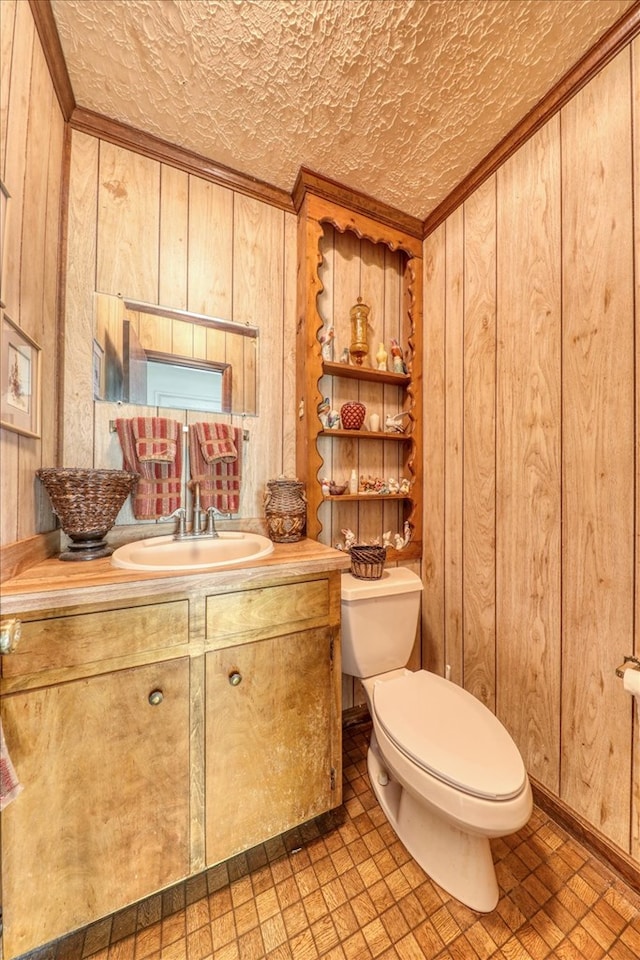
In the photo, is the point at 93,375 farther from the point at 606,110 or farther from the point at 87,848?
the point at 606,110

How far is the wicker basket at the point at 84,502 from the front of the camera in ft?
3.16

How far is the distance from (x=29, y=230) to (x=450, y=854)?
2052 mm

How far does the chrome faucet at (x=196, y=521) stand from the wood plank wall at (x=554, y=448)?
101 cm

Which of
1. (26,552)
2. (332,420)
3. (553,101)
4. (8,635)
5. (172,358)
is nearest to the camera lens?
(8,635)

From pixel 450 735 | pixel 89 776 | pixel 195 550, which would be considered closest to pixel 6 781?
pixel 89 776

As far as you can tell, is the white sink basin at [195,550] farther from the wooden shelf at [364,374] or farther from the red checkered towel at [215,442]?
the wooden shelf at [364,374]

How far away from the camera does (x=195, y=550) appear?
3.99 ft

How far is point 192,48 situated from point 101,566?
150cm

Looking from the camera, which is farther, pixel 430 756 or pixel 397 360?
pixel 397 360

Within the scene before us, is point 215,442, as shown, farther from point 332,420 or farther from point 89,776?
point 89,776

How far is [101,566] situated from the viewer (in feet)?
3.05

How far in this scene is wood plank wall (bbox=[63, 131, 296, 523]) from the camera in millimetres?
1221

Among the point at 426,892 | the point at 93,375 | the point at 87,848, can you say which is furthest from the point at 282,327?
the point at 426,892

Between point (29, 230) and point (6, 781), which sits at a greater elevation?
point (29, 230)
